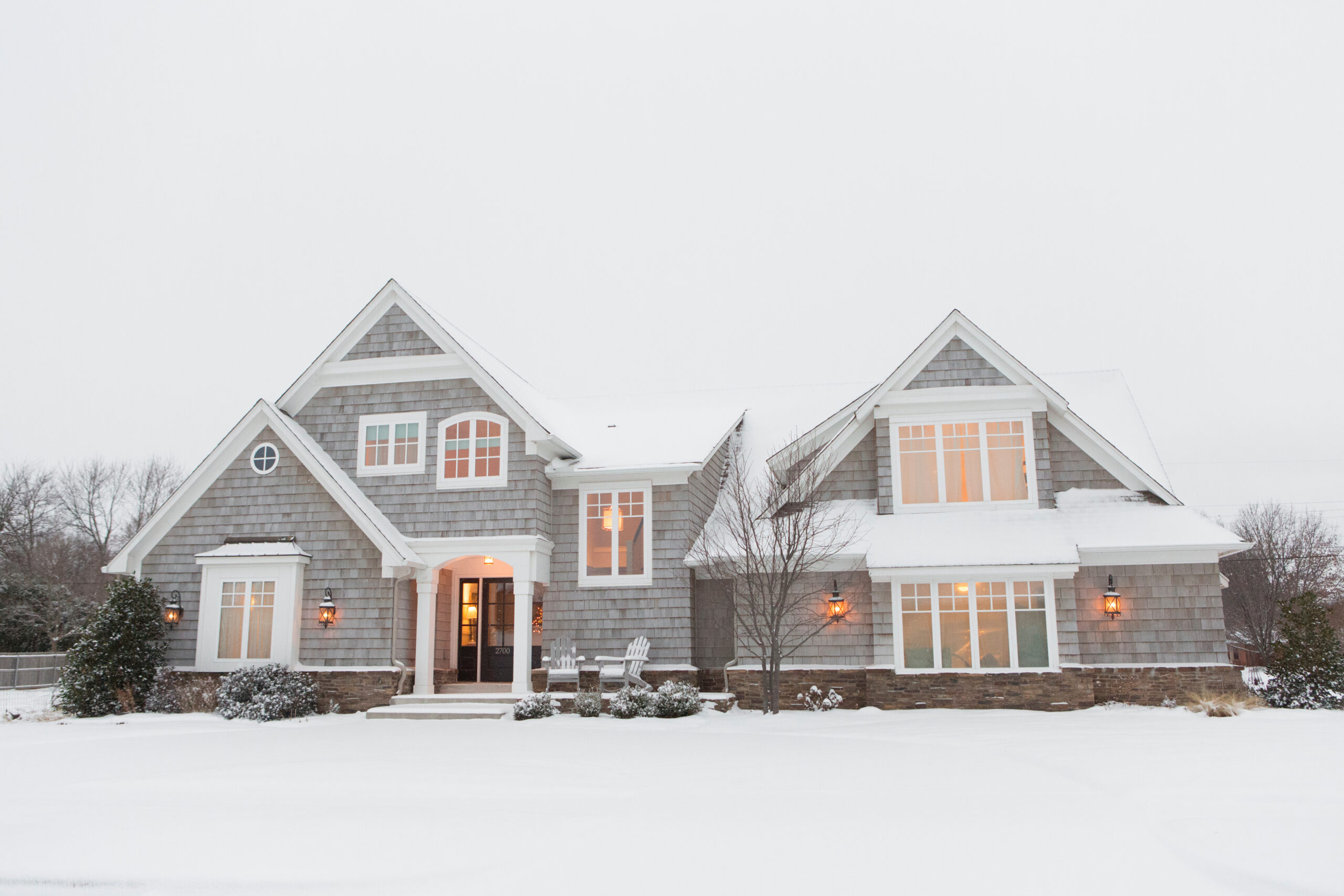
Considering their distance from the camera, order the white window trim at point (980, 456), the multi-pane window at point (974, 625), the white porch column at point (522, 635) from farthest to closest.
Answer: the white window trim at point (980, 456) < the white porch column at point (522, 635) < the multi-pane window at point (974, 625)

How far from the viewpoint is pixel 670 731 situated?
535 inches

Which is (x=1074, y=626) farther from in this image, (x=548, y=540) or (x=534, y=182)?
(x=534, y=182)

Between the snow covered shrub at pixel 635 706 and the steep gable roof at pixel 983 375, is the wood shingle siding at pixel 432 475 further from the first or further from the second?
the steep gable roof at pixel 983 375

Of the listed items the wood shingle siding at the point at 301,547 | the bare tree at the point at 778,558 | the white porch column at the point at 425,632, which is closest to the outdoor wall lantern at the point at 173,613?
the wood shingle siding at the point at 301,547

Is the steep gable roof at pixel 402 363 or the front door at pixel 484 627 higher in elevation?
the steep gable roof at pixel 402 363

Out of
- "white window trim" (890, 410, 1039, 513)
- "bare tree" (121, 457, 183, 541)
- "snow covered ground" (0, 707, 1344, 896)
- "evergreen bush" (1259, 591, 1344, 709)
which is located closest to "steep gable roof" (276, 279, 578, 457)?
"white window trim" (890, 410, 1039, 513)

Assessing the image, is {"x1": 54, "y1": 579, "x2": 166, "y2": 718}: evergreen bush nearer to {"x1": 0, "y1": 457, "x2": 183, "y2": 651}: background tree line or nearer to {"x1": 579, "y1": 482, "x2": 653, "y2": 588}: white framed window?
{"x1": 579, "y1": 482, "x2": 653, "y2": 588}: white framed window

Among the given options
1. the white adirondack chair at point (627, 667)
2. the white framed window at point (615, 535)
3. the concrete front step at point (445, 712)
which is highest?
the white framed window at point (615, 535)

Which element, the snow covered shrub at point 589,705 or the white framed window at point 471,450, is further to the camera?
the white framed window at point 471,450

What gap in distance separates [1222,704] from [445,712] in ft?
40.9

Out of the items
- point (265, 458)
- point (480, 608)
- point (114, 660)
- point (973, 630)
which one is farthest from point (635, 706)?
point (114, 660)

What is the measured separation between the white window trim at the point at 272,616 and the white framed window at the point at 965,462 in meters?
11.3

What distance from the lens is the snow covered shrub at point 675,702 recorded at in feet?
51.0

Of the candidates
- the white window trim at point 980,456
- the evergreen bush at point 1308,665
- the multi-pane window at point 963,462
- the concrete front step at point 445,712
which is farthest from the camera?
the multi-pane window at point 963,462
